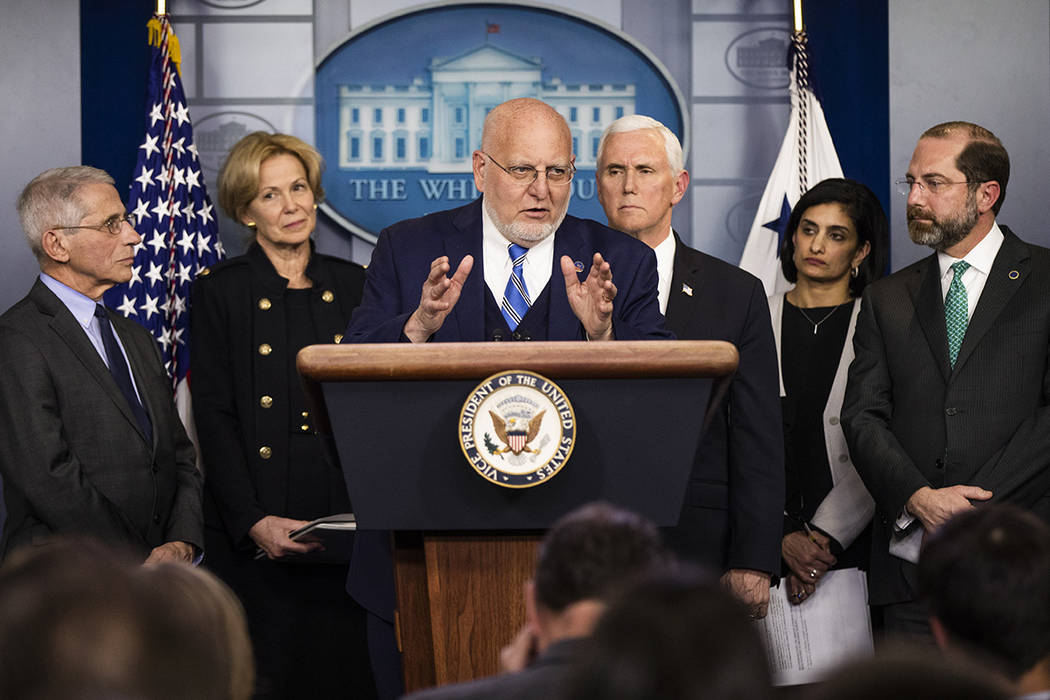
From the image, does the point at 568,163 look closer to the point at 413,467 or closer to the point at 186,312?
the point at 413,467

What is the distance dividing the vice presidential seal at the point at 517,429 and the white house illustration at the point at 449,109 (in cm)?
331

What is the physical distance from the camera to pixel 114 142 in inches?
207

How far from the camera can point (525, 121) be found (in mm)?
2955

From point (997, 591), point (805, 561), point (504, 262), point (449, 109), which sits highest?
point (449, 109)

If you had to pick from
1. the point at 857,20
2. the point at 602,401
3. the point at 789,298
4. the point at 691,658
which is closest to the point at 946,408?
the point at 789,298

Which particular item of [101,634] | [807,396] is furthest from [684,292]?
[101,634]

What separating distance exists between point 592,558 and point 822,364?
2.88m

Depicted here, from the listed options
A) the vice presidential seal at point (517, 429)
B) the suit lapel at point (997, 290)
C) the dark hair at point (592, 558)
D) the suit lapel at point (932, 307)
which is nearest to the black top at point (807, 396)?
the suit lapel at point (932, 307)

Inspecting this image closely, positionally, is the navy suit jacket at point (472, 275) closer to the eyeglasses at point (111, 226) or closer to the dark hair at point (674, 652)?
the eyeglasses at point (111, 226)

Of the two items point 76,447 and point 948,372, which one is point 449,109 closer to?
point 76,447

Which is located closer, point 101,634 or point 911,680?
point 911,680

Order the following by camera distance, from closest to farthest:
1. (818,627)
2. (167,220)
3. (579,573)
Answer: (579,573) < (818,627) < (167,220)

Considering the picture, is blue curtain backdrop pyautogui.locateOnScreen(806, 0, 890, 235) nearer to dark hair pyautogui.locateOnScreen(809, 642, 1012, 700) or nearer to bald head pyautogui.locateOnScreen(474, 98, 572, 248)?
bald head pyautogui.locateOnScreen(474, 98, 572, 248)

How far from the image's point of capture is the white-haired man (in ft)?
11.0
